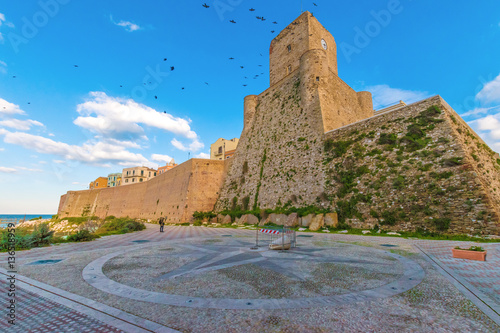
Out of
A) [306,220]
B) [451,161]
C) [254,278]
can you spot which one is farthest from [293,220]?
[254,278]

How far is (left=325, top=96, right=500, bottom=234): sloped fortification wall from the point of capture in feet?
40.1

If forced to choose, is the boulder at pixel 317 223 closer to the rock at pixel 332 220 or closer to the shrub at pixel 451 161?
→ the rock at pixel 332 220

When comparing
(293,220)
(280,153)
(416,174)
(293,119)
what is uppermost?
(293,119)

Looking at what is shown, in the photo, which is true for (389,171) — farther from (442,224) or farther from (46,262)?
(46,262)

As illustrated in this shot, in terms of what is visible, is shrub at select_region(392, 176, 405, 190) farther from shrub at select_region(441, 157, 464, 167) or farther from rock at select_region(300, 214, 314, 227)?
rock at select_region(300, 214, 314, 227)

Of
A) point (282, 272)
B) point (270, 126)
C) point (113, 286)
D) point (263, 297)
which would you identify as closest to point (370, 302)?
point (263, 297)

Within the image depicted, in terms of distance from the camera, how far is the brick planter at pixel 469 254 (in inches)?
278

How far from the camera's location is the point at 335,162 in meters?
20.0

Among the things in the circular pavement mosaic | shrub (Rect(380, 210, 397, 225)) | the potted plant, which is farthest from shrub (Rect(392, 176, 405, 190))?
the circular pavement mosaic

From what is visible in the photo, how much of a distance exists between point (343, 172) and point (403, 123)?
558 centimetres

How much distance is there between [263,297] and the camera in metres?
4.27

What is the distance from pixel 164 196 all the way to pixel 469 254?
1488 inches

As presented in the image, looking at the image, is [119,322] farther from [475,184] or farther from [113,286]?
[475,184]

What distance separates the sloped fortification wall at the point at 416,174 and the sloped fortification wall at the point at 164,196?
18.4m
